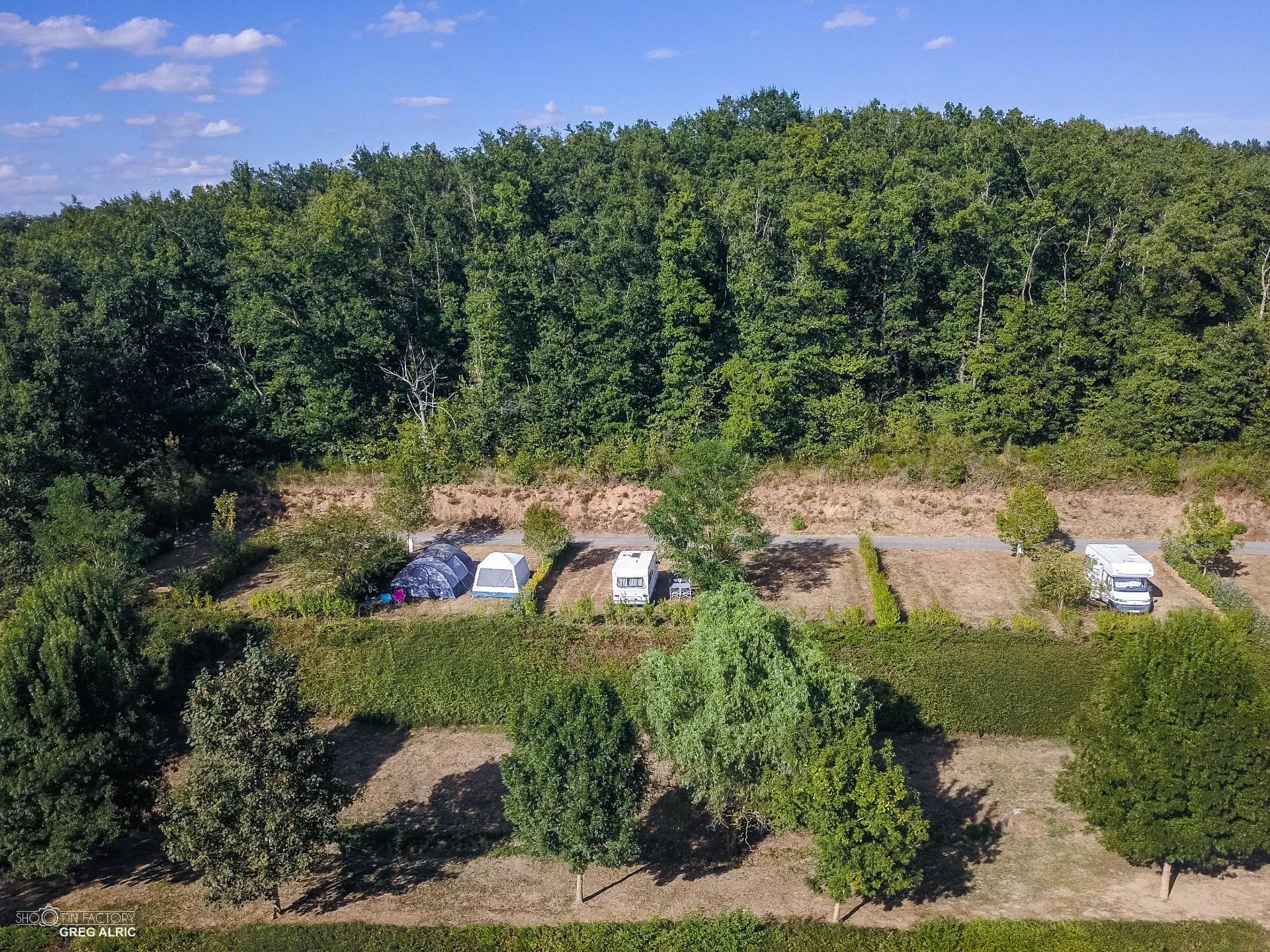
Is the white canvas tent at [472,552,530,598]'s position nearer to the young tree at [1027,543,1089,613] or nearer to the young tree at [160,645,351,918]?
the young tree at [160,645,351,918]

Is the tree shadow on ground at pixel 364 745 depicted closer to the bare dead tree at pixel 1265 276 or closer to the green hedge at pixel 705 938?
the green hedge at pixel 705 938

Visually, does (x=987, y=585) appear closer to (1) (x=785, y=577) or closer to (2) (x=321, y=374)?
(1) (x=785, y=577)

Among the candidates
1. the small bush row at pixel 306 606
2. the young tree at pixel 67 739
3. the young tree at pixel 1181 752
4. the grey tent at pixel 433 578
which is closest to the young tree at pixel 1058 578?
the young tree at pixel 1181 752

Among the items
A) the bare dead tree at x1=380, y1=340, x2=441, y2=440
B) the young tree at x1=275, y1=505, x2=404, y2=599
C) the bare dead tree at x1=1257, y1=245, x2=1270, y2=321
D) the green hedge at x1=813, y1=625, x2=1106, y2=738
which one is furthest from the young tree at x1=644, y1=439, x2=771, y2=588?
the bare dead tree at x1=1257, y1=245, x2=1270, y2=321

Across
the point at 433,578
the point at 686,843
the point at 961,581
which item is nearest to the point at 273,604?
the point at 433,578

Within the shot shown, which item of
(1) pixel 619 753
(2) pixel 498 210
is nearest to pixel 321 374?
(2) pixel 498 210

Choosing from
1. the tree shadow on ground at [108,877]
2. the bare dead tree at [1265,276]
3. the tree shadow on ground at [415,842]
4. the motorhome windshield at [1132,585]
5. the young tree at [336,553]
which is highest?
the bare dead tree at [1265,276]
